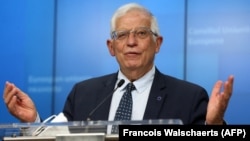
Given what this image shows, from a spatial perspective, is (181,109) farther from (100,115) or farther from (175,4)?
(175,4)

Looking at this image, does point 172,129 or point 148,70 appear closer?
point 172,129

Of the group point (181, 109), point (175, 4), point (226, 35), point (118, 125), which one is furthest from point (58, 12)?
point (118, 125)

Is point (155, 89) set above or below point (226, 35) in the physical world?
below

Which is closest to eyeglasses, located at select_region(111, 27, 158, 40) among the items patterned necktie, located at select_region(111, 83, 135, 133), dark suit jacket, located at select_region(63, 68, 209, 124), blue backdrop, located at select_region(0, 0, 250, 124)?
dark suit jacket, located at select_region(63, 68, 209, 124)

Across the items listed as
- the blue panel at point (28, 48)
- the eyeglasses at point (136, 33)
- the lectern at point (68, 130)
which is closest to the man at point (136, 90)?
the eyeglasses at point (136, 33)

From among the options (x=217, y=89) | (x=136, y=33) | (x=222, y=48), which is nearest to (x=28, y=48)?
(x=222, y=48)

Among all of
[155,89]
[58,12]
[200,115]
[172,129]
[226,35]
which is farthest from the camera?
[58,12]

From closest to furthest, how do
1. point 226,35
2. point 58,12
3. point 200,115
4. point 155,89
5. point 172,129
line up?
point 172,129 → point 200,115 → point 155,89 → point 226,35 → point 58,12

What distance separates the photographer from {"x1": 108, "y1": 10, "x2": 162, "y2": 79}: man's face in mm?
1950

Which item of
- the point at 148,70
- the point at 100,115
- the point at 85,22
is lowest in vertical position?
the point at 100,115

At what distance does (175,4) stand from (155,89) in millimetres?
1718

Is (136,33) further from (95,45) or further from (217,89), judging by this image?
(95,45)

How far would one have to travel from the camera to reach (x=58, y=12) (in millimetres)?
3666

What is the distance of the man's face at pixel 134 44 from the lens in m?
1.95
